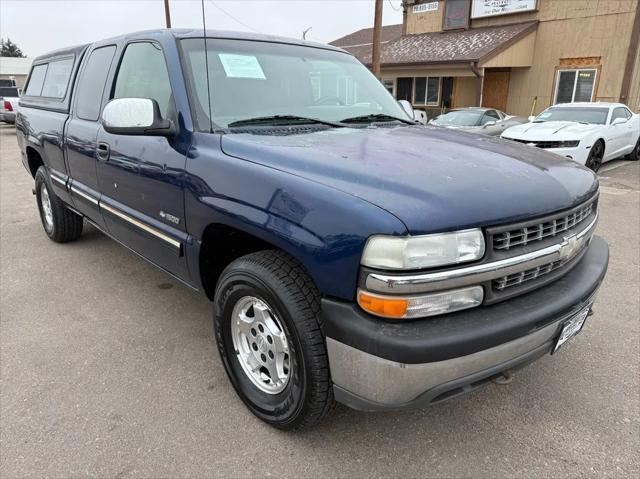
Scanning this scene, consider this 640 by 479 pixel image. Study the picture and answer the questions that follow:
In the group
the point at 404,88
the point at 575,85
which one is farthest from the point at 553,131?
the point at 404,88

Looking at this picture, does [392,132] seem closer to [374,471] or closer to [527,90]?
[374,471]

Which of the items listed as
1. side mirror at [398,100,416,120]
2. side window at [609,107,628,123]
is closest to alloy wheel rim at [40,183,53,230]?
side mirror at [398,100,416,120]

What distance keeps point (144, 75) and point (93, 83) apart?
89cm

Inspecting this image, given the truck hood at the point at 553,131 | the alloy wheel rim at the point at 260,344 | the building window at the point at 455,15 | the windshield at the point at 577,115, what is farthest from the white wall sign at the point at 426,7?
the alloy wheel rim at the point at 260,344

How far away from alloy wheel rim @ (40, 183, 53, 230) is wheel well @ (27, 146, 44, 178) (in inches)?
11.7

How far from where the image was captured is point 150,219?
2.90 m

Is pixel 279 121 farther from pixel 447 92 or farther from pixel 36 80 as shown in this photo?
pixel 447 92

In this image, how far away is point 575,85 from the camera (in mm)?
16500

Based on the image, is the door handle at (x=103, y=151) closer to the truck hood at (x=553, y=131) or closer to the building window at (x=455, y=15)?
the truck hood at (x=553, y=131)

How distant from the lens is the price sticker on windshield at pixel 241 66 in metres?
2.77

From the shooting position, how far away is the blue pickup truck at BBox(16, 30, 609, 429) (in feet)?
5.67

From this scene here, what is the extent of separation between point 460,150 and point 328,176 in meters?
0.81

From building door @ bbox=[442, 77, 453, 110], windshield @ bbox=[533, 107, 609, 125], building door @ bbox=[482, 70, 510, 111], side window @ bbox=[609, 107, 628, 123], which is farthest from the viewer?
building door @ bbox=[442, 77, 453, 110]

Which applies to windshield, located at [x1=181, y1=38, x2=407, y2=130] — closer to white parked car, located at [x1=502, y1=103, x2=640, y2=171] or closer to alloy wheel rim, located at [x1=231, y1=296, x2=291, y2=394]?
alloy wheel rim, located at [x1=231, y1=296, x2=291, y2=394]
